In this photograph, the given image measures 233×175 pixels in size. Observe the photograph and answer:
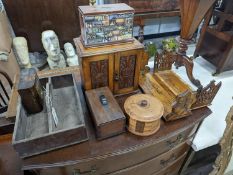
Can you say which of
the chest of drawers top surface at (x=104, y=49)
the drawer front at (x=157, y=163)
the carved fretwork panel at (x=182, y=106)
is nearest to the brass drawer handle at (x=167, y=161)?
the drawer front at (x=157, y=163)

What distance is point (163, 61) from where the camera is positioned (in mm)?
939

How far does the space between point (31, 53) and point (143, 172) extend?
1649 mm

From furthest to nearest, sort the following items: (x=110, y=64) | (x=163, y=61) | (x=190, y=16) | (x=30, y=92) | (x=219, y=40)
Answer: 1. (x=219, y=40)
2. (x=163, y=61)
3. (x=190, y=16)
4. (x=110, y=64)
5. (x=30, y=92)

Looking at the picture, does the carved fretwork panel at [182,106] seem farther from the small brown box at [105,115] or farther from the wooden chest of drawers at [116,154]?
the small brown box at [105,115]

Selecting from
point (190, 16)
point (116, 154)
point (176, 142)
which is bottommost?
point (176, 142)

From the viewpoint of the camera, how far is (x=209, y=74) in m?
1.28

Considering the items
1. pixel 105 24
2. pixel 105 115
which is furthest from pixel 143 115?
pixel 105 24

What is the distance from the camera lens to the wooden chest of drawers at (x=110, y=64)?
0.68m

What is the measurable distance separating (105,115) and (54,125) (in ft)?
0.62

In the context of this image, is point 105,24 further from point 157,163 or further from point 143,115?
point 157,163

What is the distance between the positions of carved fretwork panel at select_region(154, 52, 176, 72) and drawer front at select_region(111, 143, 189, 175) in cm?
41

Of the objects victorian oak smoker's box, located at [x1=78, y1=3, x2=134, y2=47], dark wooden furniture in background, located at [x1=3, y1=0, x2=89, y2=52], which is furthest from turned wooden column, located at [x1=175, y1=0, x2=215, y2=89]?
dark wooden furniture in background, located at [x1=3, y1=0, x2=89, y2=52]

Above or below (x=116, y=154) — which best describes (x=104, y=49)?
above

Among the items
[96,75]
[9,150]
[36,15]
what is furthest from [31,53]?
[96,75]
